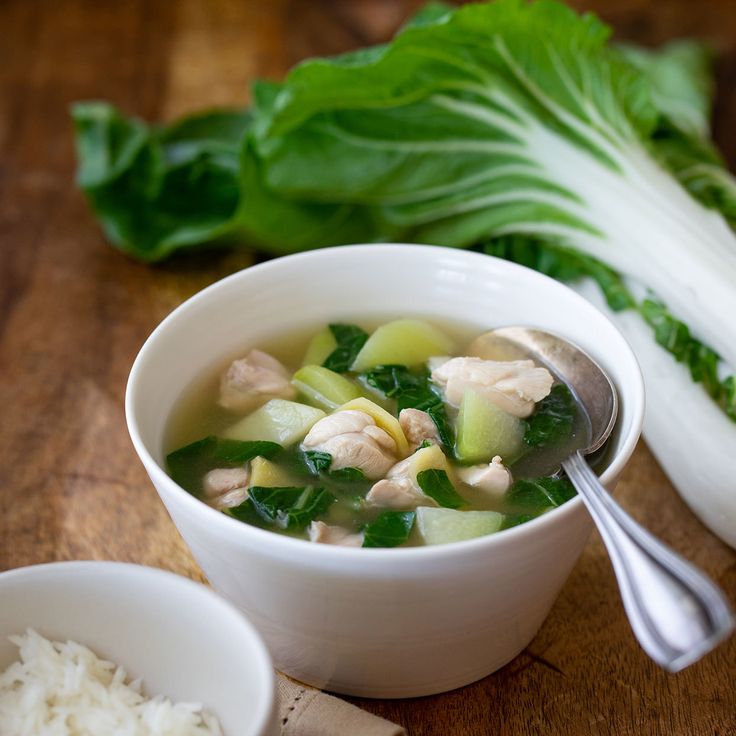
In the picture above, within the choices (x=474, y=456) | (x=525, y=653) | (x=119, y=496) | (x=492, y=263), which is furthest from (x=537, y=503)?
(x=119, y=496)

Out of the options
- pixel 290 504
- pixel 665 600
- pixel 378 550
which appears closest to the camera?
pixel 665 600

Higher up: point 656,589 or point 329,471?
point 656,589

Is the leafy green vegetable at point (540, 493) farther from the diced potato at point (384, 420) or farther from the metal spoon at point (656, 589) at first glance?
the diced potato at point (384, 420)

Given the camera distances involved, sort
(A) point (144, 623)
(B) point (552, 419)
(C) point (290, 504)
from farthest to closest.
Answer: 1. (B) point (552, 419)
2. (C) point (290, 504)
3. (A) point (144, 623)

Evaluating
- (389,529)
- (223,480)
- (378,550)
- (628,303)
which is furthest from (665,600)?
(628,303)

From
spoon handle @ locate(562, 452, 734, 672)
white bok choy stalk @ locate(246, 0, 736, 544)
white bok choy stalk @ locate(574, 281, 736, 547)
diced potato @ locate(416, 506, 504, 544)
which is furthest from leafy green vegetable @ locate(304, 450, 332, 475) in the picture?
white bok choy stalk @ locate(246, 0, 736, 544)

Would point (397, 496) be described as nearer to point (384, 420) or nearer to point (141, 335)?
point (384, 420)

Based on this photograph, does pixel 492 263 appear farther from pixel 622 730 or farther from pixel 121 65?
pixel 121 65
